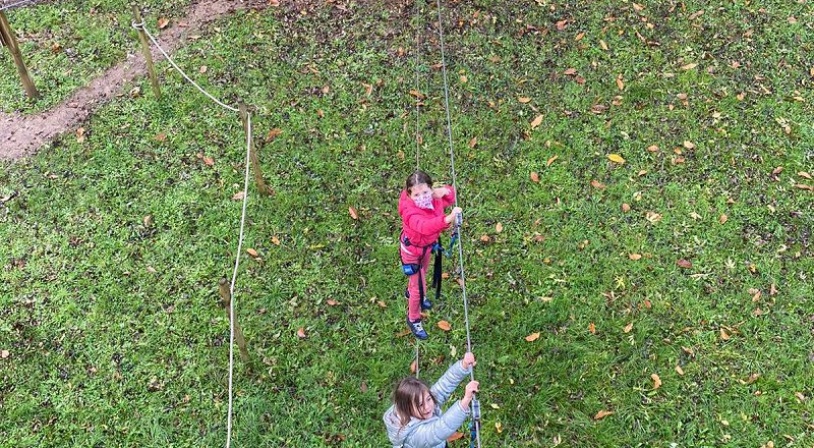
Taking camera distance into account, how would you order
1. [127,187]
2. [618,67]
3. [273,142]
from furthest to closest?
[618,67] → [273,142] → [127,187]

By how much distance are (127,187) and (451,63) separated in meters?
3.79

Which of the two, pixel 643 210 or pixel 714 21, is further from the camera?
pixel 714 21

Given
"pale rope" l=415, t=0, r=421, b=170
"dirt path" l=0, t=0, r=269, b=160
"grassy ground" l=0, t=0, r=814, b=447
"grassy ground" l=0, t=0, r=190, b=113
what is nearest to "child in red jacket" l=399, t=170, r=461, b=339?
"grassy ground" l=0, t=0, r=814, b=447

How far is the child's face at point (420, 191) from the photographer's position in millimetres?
4434

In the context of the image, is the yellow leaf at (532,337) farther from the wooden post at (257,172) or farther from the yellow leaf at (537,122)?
the wooden post at (257,172)

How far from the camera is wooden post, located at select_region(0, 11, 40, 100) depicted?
6625 millimetres

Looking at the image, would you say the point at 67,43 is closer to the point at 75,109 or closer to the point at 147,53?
the point at 75,109

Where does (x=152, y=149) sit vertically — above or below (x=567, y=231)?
above

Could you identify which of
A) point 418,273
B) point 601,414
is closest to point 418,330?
point 418,273

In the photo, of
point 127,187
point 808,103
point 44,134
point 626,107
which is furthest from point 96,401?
point 808,103

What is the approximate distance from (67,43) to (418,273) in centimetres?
570

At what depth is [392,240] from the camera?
6090 mm

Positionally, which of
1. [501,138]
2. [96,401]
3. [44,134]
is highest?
[44,134]

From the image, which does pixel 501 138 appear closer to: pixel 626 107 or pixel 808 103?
pixel 626 107
